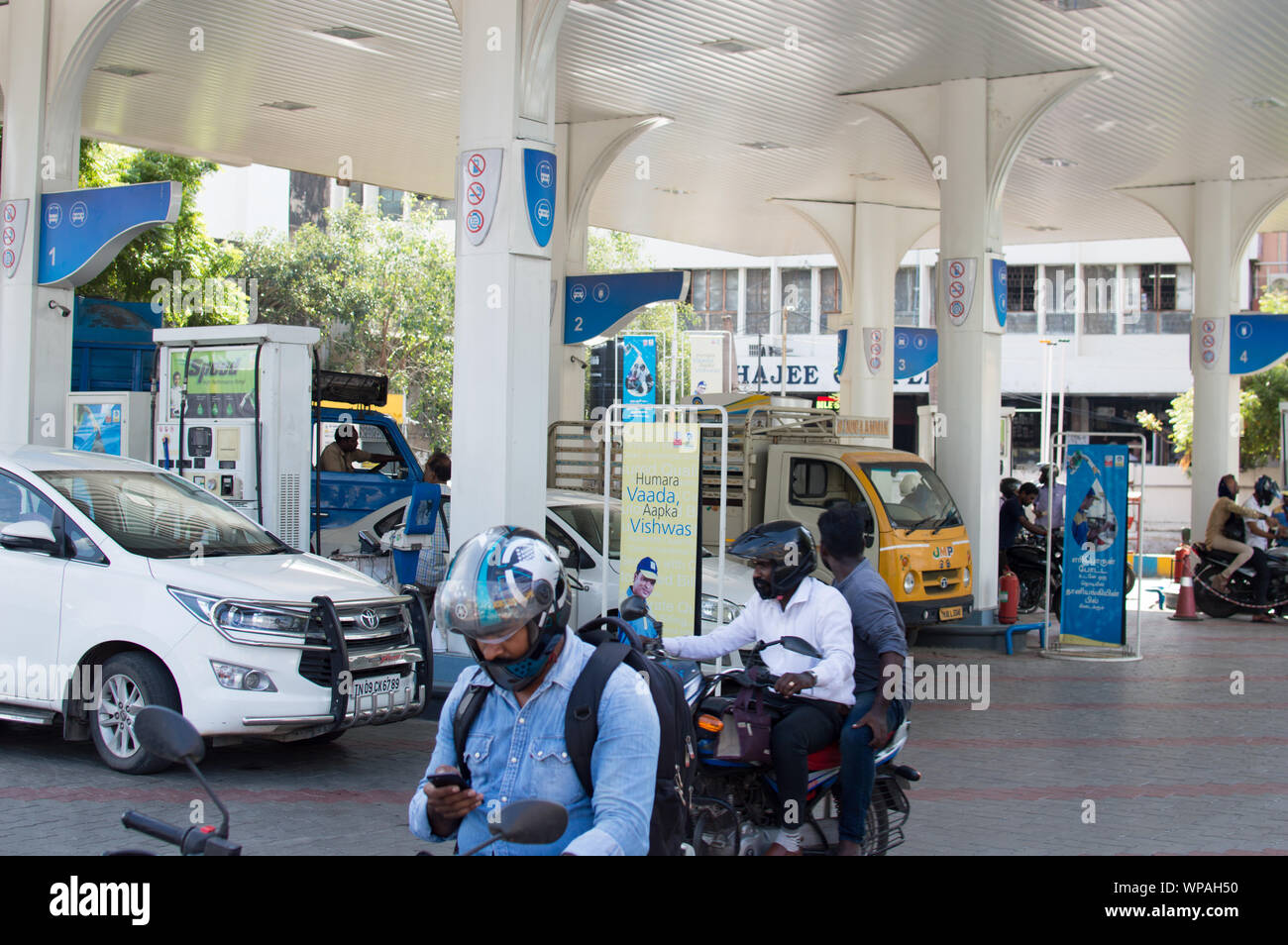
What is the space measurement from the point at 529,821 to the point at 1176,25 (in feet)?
46.3

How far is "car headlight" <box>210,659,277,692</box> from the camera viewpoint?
303 inches

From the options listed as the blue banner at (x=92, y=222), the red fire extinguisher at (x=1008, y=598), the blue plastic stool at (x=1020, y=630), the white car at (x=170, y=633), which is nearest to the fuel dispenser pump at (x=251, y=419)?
the blue banner at (x=92, y=222)

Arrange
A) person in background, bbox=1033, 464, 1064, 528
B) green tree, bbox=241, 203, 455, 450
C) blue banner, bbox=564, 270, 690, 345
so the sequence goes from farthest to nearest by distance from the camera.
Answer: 1. green tree, bbox=241, 203, 455, 450
2. person in background, bbox=1033, 464, 1064, 528
3. blue banner, bbox=564, 270, 690, 345

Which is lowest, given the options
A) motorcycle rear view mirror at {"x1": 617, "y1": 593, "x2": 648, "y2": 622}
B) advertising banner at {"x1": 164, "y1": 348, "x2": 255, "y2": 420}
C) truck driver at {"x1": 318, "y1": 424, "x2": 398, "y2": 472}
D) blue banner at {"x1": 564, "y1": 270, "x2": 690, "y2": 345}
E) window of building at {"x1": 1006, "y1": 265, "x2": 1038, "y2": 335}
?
motorcycle rear view mirror at {"x1": 617, "y1": 593, "x2": 648, "y2": 622}

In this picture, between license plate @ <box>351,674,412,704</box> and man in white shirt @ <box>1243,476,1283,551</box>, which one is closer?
license plate @ <box>351,674,412,704</box>

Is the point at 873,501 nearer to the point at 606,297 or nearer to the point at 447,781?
the point at 606,297

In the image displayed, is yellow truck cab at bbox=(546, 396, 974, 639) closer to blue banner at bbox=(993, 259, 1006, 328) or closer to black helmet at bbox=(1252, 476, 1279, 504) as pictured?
blue banner at bbox=(993, 259, 1006, 328)

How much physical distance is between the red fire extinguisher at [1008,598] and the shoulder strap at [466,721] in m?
14.0

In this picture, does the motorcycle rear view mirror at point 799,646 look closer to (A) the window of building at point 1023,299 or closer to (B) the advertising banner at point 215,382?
(B) the advertising banner at point 215,382

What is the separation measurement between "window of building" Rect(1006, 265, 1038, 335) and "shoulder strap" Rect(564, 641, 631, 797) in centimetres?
4428

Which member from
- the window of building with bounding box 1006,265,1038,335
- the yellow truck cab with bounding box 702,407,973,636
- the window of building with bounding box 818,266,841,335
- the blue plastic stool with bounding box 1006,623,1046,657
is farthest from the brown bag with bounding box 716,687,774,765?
the window of building with bounding box 818,266,841,335

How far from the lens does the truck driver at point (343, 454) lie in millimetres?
15477

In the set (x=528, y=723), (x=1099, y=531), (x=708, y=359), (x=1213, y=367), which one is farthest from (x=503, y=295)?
(x=708, y=359)

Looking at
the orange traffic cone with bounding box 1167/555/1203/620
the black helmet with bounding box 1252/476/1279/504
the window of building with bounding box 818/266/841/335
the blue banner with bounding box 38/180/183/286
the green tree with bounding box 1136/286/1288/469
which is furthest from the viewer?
the window of building with bounding box 818/266/841/335
